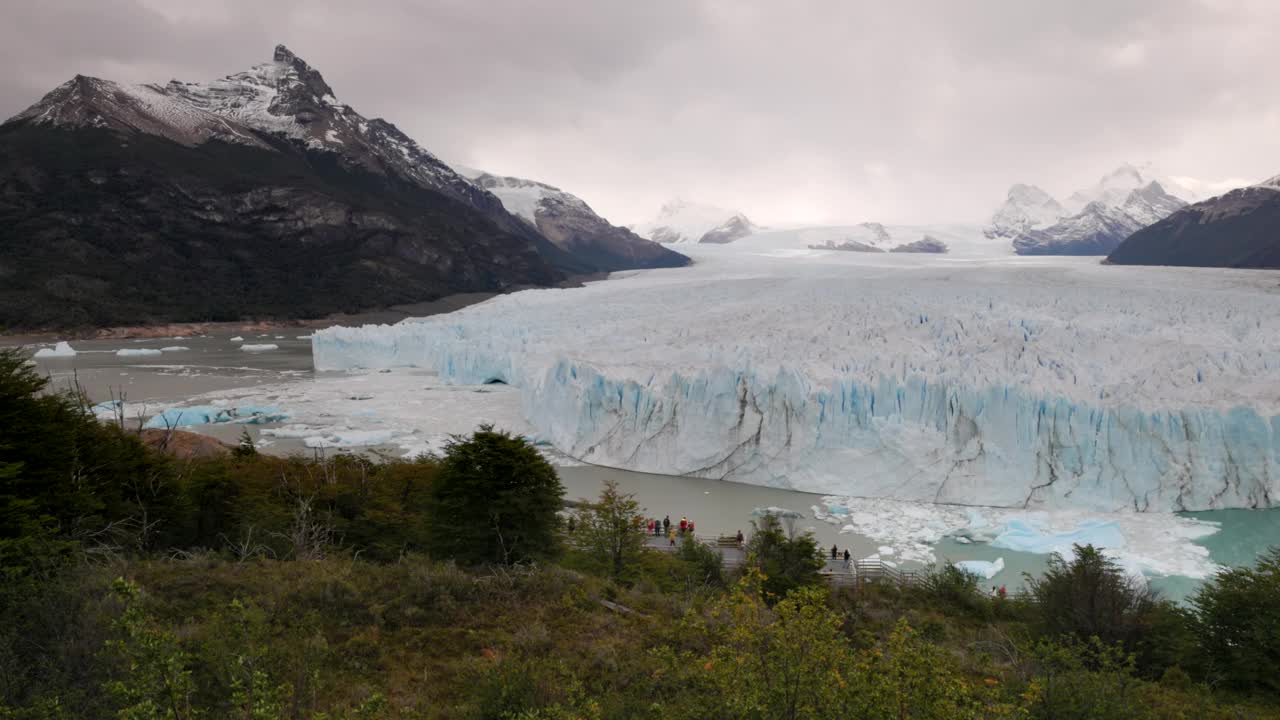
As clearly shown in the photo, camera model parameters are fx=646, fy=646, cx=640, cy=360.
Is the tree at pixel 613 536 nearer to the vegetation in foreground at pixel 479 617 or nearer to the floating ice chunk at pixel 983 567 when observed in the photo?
the vegetation in foreground at pixel 479 617

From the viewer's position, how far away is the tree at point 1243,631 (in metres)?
7.05

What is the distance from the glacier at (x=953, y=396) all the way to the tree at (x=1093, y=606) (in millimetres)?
7210

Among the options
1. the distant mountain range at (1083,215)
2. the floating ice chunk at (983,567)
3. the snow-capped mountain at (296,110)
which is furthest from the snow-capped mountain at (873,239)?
the floating ice chunk at (983,567)

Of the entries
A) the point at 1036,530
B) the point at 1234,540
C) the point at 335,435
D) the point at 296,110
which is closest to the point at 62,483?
the point at 335,435

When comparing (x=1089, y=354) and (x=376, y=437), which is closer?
(x=1089, y=354)

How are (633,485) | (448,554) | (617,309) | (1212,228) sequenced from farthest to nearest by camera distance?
(1212,228), (617,309), (633,485), (448,554)

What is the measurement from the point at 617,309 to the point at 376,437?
15.1m

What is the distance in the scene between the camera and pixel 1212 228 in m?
62.7

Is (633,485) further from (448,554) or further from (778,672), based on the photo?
(778,672)

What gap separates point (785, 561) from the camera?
421 inches

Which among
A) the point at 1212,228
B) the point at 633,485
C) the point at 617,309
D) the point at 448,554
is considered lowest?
the point at 633,485

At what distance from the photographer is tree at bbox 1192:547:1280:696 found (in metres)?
7.05

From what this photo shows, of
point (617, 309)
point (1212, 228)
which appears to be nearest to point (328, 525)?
point (617, 309)

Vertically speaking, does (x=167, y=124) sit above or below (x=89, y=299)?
above
